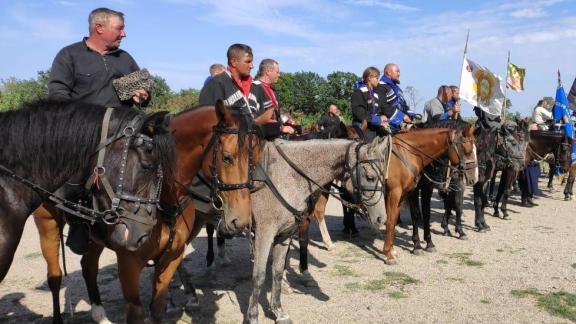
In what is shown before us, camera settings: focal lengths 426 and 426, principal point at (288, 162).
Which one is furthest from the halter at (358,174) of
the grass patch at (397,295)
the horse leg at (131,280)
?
the horse leg at (131,280)

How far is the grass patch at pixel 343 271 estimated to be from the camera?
20.2ft

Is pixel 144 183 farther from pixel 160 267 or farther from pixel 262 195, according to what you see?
pixel 262 195

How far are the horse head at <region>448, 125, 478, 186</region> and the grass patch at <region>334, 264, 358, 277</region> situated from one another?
2.50m

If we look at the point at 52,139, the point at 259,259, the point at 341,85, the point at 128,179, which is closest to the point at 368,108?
the point at 259,259

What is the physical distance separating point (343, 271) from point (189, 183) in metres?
3.71

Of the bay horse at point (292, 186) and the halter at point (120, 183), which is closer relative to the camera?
the halter at point (120, 183)

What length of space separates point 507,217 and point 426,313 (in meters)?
6.49

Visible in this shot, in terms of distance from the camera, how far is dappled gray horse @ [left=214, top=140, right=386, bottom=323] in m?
4.04

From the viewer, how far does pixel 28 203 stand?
7.53 ft

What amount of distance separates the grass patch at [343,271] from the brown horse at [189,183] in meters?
3.21

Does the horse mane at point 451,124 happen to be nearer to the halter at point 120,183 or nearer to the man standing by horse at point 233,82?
the man standing by horse at point 233,82

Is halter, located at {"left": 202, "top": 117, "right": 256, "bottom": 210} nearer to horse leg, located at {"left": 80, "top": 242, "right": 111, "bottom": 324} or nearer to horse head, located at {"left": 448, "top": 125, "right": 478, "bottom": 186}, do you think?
horse leg, located at {"left": 80, "top": 242, "right": 111, "bottom": 324}

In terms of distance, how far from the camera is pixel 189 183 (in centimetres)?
326

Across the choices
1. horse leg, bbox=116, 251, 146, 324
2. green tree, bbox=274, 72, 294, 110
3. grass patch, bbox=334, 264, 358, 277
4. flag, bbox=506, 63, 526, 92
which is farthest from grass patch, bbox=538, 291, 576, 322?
green tree, bbox=274, 72, 294, 110
